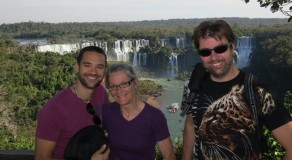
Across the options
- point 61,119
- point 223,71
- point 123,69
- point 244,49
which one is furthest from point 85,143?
point 244,49

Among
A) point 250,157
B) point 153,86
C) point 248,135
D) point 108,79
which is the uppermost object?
point 108,79

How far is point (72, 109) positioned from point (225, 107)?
782mm

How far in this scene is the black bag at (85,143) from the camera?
5.87 feet

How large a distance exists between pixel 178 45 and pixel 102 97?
4900 centimetres

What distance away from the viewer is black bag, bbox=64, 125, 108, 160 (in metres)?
1.79

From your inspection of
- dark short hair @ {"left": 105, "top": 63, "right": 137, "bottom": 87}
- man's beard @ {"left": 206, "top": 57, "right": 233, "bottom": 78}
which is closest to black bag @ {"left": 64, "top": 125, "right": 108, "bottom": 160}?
dark short hair @ {"left": 105, "top": 63, "right": 137, "bottom": 87}

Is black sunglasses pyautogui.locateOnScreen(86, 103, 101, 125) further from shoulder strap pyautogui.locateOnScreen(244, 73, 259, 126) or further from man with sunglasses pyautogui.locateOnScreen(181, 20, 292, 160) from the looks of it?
shoulder strap pyautogui.locateOnScreen(244, 73, 259, 126)

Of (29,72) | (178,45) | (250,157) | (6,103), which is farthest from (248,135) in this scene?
(178,45)

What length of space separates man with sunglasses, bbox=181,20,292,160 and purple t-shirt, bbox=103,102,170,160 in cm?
24

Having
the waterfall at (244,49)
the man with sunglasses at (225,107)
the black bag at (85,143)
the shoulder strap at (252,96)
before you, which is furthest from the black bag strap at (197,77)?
the waterfall at (244,49)

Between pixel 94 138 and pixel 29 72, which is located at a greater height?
pixel 94 138

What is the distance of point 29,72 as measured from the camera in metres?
34.5

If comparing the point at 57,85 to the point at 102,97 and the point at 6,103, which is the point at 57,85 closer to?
the point at 6,103

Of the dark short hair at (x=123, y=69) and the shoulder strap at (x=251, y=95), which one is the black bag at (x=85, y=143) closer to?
the dark short hair at (x=123, y=69)
